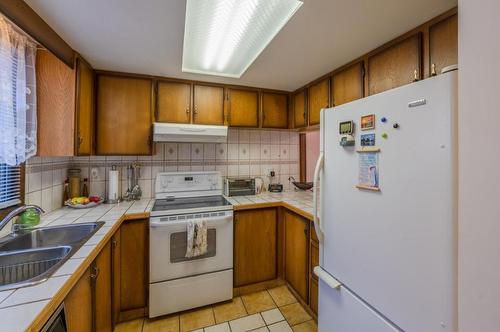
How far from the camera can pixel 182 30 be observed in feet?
4.35

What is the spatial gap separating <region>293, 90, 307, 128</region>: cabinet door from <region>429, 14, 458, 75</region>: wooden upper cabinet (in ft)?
4.03

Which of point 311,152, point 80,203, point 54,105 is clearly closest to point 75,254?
point 80,203

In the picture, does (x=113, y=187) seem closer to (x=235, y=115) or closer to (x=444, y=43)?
(x=235, y=115)

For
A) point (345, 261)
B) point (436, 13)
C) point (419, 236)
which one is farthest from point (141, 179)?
point (436, 13)

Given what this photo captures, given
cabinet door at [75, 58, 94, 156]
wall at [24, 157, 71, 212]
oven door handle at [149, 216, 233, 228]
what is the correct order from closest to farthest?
wall at [24, 157, 71, 212]
cabinet door at [75, 58, 94, 156]
oven door handle at [149, 216, 233, 228]

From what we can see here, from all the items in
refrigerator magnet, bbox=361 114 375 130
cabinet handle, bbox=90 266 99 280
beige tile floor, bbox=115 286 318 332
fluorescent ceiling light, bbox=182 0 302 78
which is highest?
fluorescent ceiling light, bbox=182 0 302 78

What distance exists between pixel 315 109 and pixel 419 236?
1.60 meters

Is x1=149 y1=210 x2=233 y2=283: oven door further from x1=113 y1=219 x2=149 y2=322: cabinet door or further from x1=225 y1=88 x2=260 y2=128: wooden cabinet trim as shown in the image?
x1=225 y1=88 x2=260 y2=128: wooden cabinet trim

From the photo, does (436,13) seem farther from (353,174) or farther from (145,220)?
(145,220)

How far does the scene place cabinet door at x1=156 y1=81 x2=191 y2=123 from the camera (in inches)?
84.6

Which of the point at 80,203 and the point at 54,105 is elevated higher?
the point at 54,105

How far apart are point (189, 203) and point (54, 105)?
4.19 feet

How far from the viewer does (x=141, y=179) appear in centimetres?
232
